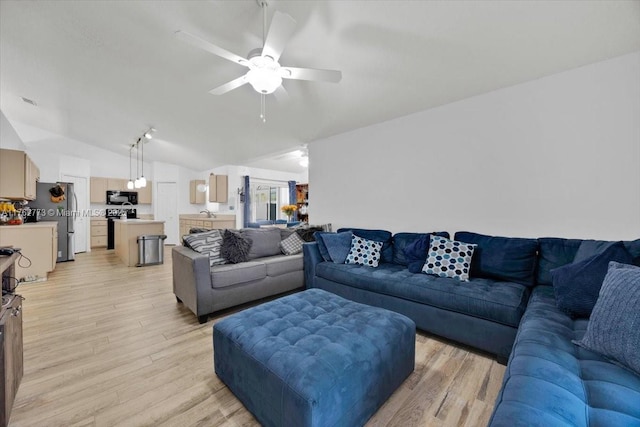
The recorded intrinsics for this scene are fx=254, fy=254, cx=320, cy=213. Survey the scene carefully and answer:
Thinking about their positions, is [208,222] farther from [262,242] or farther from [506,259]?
[506,259]

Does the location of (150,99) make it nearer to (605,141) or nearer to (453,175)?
(453,175)

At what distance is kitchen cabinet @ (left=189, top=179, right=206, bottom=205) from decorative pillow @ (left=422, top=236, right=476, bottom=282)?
7.37m

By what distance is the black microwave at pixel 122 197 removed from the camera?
734cm

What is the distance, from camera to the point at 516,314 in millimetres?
1831

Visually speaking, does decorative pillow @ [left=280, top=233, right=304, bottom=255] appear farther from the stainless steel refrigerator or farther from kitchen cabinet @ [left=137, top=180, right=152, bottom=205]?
kitchen cabinet @ [left=137, top=180, right=152, bottom=205]

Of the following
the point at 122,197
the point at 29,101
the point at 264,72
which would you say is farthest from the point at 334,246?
the point at 122,197

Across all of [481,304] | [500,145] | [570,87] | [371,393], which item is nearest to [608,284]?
[481,304]

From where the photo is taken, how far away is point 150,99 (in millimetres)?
3799

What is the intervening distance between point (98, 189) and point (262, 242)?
6623 mm

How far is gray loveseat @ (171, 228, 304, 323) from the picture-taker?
2.55 m

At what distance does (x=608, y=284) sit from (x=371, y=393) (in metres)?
1.32

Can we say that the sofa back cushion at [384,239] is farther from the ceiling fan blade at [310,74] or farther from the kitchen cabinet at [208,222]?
the kitchen cabinet at [208,222]

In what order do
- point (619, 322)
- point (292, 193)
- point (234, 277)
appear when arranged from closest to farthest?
1. point (619, 322)
2. point (234, 277)
3. point (292, 193)

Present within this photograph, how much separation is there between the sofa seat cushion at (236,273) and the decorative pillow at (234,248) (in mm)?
96
